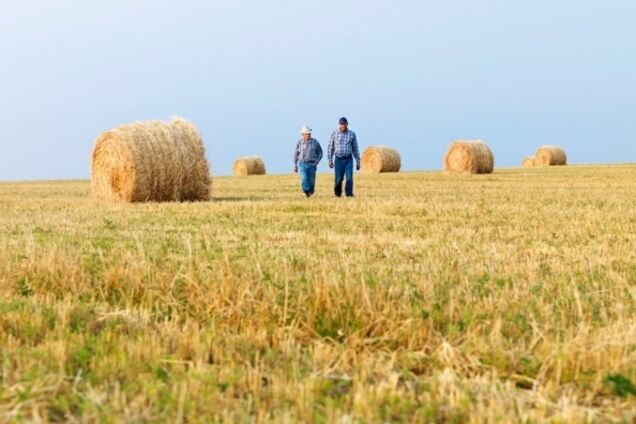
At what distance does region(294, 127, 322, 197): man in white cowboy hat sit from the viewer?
19312mm

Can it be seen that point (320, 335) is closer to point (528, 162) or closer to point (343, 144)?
point (343, 144)

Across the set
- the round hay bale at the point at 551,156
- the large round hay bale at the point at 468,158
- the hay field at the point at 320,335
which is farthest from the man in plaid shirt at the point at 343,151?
the round hay bale at the point at 551,156

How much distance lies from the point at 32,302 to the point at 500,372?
9.96 feet

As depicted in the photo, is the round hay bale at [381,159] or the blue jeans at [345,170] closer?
the blue jeans at [345,170]

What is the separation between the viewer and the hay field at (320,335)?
10.5 ft

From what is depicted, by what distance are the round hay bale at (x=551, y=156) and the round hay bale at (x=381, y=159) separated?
40.2 ft

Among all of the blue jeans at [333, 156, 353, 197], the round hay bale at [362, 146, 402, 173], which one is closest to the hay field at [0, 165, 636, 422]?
the blue jeans at [333, 156, 353, 197]

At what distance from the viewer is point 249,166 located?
44.5m

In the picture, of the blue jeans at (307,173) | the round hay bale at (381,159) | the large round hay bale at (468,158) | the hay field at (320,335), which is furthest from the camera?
the round hay bale at (381,159)

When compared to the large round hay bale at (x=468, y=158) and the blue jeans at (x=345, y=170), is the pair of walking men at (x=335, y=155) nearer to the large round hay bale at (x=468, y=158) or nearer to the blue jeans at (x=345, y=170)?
the blue jeans at (x=345, y=170)

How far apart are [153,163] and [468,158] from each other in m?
21.1

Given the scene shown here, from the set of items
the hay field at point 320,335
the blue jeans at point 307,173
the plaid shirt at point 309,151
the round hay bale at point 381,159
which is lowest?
the hay field at point 320,335

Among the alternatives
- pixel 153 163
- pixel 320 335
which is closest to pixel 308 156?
pixel 153 163

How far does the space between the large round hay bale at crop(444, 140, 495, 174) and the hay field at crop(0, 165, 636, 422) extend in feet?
92.7
